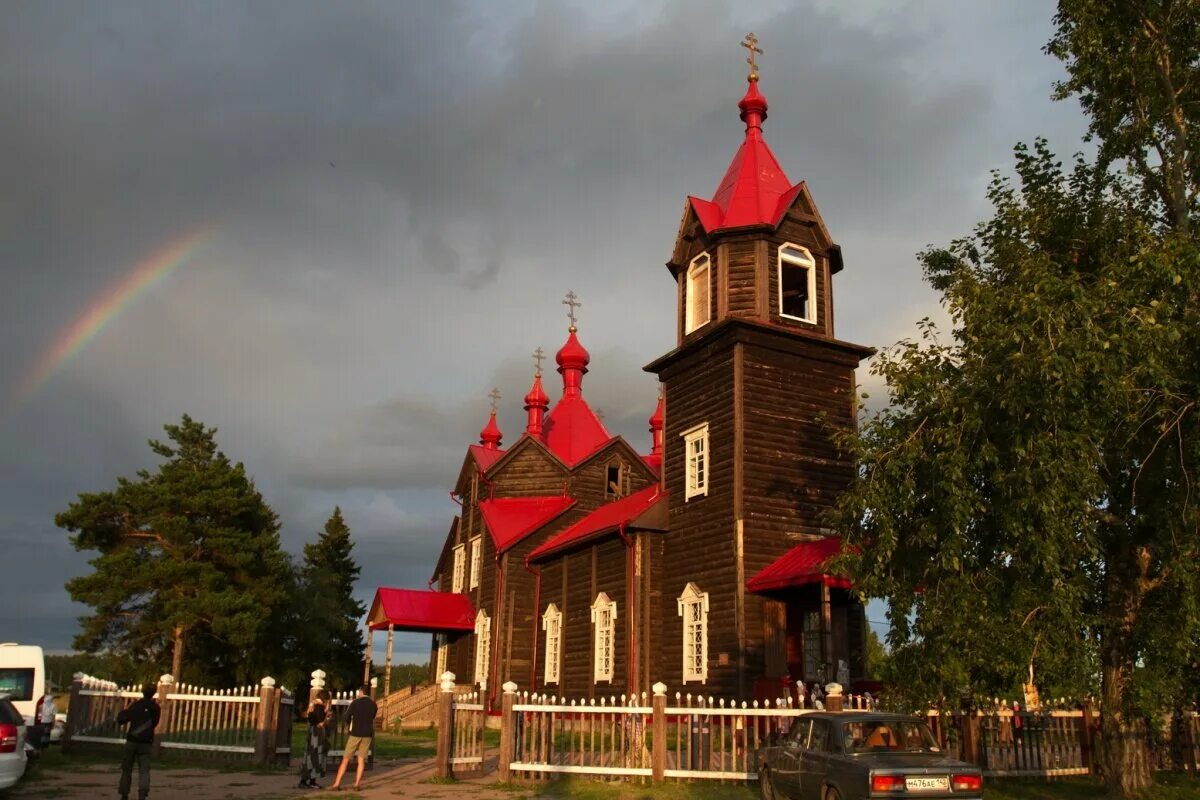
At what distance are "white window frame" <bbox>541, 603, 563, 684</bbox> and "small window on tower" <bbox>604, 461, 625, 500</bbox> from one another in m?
6.58

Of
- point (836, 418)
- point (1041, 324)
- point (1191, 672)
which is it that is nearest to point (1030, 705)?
point (1191, 672)

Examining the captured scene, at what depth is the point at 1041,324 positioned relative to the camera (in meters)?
12.4

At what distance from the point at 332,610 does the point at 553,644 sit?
2024 cm

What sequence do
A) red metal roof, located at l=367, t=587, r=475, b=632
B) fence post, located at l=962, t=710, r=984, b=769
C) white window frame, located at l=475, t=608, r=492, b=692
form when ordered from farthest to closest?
red metal roof, located at l=367, t=587, r=475, b=632, white window frame, located at l=475, t=608, r=492, b=692, fence post, located at l=962, t=710, r=984, b=769

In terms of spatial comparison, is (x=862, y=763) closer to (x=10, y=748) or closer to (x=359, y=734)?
(x=359, y=734)

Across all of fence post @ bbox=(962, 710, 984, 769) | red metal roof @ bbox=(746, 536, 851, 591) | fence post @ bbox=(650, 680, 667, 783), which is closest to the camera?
fence post @ bbox=(650, 680, 667, 783)

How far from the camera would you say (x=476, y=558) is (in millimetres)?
36281

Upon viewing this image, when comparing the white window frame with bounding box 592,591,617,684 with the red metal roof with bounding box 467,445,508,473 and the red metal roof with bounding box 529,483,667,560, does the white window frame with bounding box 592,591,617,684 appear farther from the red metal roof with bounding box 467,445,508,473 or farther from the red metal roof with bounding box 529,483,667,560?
the red metal roof with bounding box 467,445,508,473

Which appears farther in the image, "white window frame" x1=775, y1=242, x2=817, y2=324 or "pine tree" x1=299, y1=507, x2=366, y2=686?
"pine tree" x1=299, y1=507, x2=366, y2=686

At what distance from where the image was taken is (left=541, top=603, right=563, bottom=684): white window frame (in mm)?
28312

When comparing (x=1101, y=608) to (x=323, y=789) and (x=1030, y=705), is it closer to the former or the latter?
(x=1030, y=705)

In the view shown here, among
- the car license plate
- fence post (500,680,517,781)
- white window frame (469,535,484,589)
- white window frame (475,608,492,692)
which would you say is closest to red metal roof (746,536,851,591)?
fence post (500,680,517,781)

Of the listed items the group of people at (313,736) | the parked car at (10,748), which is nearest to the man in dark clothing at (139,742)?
the group of people at (313,736)

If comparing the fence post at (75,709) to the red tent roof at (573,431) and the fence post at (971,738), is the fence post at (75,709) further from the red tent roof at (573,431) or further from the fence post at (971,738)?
the red tent roof at (573,431)
